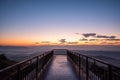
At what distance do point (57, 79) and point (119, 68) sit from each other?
753 centimetres

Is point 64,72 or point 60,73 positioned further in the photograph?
point 64,72

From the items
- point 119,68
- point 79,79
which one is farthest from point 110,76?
point 79,79

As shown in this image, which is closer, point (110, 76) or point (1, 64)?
point (110, 76)

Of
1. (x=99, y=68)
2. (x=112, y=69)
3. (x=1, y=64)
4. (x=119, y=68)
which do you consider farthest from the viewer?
(x=1, y=64)

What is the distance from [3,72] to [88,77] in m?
6.50

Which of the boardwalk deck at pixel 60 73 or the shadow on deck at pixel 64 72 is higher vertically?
the shadow on deck at pixel 64 72

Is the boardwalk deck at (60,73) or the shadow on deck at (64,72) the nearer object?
the shadow on deck at (64,72)

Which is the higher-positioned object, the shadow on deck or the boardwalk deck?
the shadow on deck

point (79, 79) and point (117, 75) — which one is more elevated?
point (117, 75)

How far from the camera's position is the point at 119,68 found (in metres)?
4.24

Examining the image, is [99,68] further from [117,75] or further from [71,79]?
[71,79]

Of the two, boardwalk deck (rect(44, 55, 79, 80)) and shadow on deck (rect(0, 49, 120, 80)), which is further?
boardwalk deck (rect(44, 55, 79, 80))

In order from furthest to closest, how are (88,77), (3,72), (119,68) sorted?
(88,77), (119,68), (3,72)

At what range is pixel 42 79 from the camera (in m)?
11.2
